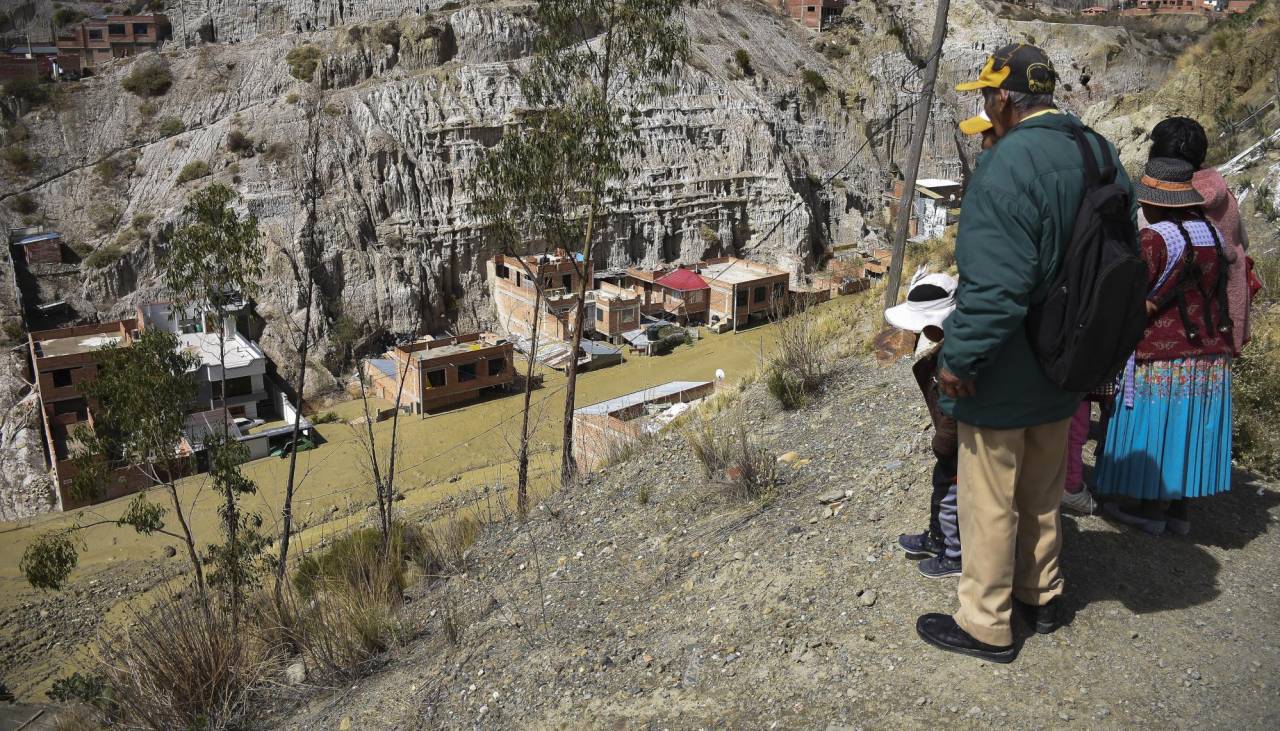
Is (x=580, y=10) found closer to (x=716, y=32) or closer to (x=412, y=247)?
(x=412, y=247)

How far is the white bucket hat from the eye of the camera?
3857 mm

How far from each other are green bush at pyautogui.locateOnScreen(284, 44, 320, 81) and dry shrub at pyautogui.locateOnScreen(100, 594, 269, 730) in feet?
130

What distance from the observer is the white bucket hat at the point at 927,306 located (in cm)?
386

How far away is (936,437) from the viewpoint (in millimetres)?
4125

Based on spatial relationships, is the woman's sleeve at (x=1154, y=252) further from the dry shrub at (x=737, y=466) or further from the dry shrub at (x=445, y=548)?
the dry shrub at (x=445, y=548)

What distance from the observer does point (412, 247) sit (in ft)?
118

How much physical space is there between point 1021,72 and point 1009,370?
1149 millimetres

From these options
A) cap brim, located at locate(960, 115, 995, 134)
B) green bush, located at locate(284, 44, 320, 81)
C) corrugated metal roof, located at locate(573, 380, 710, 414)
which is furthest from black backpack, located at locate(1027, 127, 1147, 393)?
green bush, located at locate(284, 44, 320, 81)

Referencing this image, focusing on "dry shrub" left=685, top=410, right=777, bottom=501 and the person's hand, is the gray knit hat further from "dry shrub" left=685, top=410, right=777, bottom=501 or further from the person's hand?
"dry shrub" left=685, top=410, right=777, bottom=501

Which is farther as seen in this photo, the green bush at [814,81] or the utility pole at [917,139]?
the green bush at [814,81]

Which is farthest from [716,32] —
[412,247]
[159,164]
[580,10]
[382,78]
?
[580,10]

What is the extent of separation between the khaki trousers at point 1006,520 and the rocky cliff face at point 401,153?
92.7 feet

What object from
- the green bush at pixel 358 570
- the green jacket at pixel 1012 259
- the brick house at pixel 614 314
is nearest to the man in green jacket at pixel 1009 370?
the green jacket at pixel 1012 259

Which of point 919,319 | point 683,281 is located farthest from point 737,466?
point 683,281
